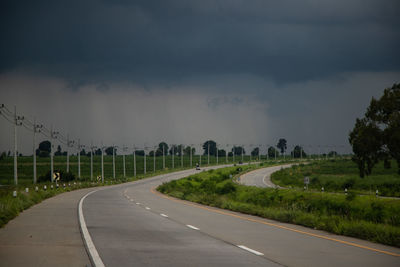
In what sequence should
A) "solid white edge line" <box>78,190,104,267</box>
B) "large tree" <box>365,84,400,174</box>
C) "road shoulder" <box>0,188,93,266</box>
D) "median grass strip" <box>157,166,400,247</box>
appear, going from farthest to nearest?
"large tree" <box>365,84,400,174</box> → "median grass strip" <box>157,166,400,247</box> → "road shoulder" <box>0,188,93,266</box> → "solid white edge line" <box>78,190,104,267</box>

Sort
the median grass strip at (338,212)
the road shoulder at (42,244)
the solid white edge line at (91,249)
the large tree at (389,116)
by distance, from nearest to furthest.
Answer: the solid white edge line at (91,249)
the road shoulder at (42,244)
the median grass strip at (338,212)
the large tree at (389,116)

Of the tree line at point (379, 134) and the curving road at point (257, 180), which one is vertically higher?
the tree line at point (379, 134)

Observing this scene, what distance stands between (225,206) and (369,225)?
47.6ft

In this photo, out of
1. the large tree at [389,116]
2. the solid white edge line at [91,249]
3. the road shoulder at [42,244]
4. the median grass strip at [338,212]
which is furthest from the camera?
the large tree at [389,116]

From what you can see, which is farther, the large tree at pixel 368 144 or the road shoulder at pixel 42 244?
the large tree at pixel 368 144

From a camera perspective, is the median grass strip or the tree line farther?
the tree line

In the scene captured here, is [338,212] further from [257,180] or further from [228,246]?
[257,180]

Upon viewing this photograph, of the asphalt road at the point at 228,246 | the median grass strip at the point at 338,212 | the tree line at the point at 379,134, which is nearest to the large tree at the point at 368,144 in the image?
the tree line at the point at 379,134

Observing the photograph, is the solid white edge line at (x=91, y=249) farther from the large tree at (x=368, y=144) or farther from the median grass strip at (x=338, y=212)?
the large tree at (x=368, y=144)

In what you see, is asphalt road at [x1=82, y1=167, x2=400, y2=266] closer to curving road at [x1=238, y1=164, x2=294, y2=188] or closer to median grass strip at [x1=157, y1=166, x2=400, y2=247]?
median grass strip at [x1=157, y1=166, x2=400, y2=247]

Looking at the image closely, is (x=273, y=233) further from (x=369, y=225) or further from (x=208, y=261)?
(x=208, y=261)

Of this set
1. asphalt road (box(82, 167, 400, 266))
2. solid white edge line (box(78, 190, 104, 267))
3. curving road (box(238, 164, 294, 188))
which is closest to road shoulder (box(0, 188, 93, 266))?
solid white edge line (box(78, 190, 104, 267))

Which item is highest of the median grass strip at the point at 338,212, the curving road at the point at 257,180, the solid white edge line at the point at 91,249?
the solid white edge line at the point at 91,249

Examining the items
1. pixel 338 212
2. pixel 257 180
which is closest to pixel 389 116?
pixel 257 180
